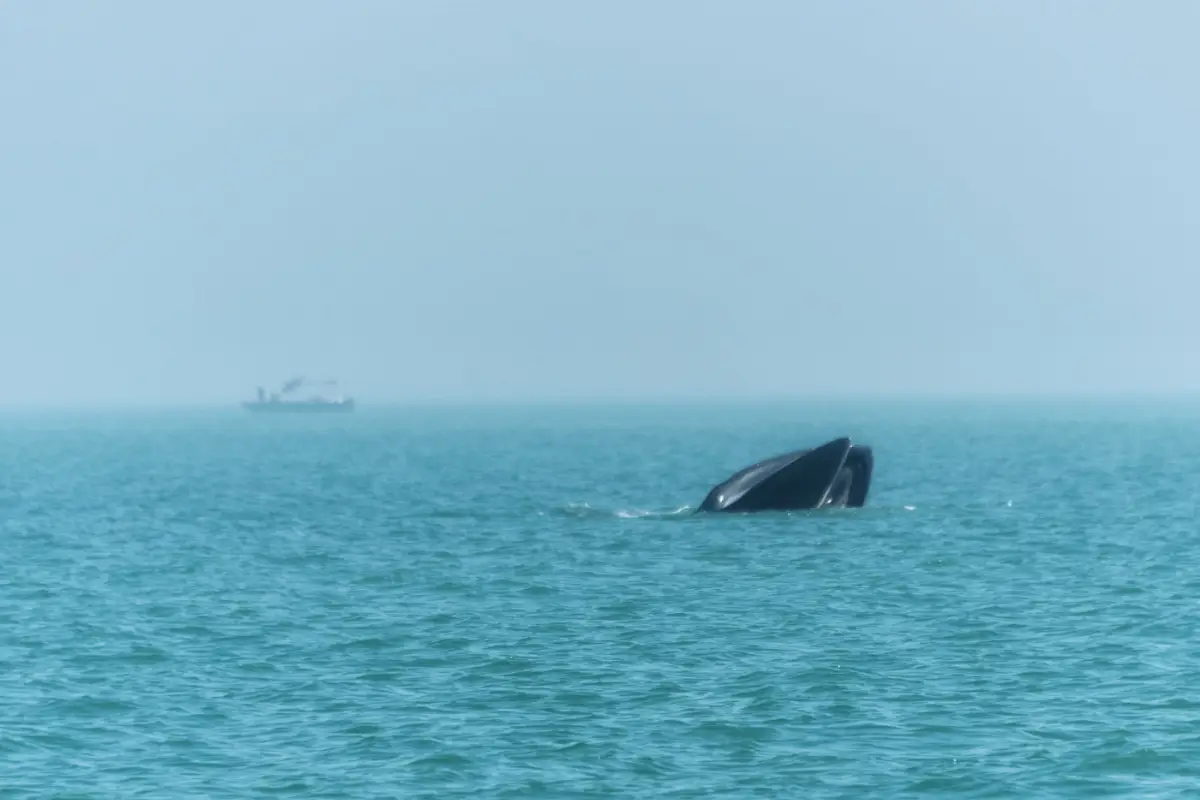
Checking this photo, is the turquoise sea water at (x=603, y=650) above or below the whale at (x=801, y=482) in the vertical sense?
below

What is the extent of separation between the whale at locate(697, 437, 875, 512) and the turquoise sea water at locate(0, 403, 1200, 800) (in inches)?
34.8

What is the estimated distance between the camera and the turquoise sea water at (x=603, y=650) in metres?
20.0

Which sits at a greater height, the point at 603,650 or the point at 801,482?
the point at 801,482

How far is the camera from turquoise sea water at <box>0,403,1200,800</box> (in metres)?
20.0

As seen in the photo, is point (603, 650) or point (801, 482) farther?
point (801, 482)

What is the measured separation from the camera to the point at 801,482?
1837 inches

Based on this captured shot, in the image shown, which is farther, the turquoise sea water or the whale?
the whale

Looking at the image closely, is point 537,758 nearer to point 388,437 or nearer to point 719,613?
point 719,613

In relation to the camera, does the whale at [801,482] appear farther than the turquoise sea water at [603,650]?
Yes

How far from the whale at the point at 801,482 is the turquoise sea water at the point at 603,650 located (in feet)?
2.90

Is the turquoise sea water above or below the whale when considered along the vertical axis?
below

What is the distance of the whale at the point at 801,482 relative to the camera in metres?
46.1

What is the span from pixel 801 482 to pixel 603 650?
20.3 meters

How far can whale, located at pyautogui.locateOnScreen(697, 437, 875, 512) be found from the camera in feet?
151
